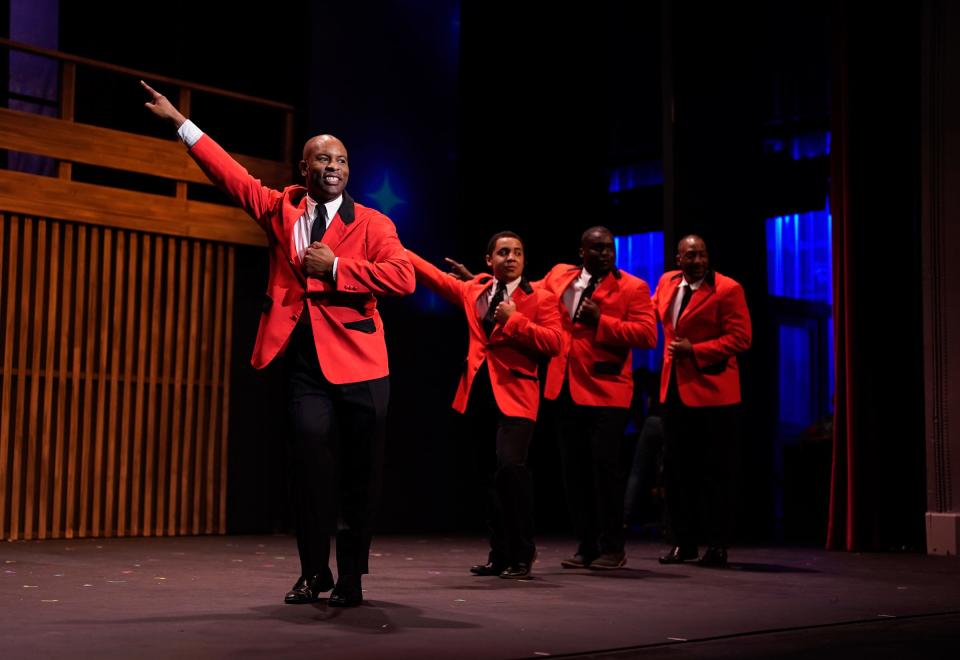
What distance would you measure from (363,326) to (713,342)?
2377mm

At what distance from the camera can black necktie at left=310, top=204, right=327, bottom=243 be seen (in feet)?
→ 12.4

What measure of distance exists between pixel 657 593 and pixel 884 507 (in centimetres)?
310

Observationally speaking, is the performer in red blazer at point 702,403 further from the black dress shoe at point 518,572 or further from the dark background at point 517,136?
the dark background at point 517,136

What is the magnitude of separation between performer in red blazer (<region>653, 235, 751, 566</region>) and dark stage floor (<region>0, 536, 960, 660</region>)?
287mm

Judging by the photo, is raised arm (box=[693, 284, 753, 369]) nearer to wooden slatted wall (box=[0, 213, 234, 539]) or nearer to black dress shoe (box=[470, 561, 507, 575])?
black dress shoe (box=[470, 561, 507, 575])

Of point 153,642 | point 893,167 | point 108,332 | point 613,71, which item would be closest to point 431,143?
point 613,71

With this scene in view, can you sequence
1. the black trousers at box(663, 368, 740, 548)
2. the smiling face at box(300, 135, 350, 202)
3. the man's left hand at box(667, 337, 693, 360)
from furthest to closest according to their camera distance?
the black trousers at box(663, 368, 740, 548) → the man's left hand at box(667, 337, 693, 360) → the smiling face at box(300, 135, 350, 202)

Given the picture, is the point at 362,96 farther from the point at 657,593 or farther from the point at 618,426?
the point at 657,593

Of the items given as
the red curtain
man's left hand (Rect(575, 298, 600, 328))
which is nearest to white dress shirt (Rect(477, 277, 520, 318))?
man's left hand (Rect(575, 298, 600, 328))

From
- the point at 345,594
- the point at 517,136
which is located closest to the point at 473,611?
the point at 345,594

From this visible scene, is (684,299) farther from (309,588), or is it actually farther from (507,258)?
(309,588)

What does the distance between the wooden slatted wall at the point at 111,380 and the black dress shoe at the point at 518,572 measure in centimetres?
347

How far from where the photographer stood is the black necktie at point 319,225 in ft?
12.4

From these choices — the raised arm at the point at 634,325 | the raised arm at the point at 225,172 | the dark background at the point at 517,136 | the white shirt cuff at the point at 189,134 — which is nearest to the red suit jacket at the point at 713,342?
the raised arm at the point at 634,325
